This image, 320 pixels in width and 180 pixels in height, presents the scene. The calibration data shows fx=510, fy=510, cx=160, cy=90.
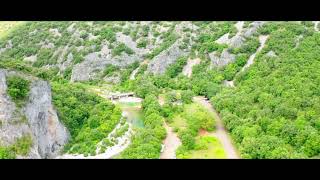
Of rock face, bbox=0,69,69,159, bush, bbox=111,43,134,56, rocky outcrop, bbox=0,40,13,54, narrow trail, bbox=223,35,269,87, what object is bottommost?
rocky outcrop, bbox=0,40,13,54

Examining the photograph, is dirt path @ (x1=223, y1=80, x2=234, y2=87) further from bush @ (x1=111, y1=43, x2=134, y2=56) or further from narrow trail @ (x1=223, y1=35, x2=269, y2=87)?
bush @ (x1=111, y1=43, x2=134, y2=56)

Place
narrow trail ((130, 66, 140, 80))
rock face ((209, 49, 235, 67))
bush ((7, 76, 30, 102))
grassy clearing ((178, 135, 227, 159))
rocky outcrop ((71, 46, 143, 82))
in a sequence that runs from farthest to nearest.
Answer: rocky outcrop ((71, 46, 143, 82)) → narrow trail ((130, 66, 140, 80)) → rock face ((209, 49, 235, 67)) → grassy clearing ((178, 135, 227, 159)) → bush ((7, 76, 30, 102))

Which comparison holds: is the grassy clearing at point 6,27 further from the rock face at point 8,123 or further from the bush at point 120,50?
the rock face at point 8,123

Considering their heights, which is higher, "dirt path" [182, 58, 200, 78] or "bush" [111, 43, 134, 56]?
"dirt path" [182, 58, 200, 78]

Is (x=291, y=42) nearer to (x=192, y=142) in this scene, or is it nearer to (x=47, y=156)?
(x=192, y=142)

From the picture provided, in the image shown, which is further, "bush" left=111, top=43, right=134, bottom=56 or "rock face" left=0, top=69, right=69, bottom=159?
"bush" left=111, top=43, right=134, bottom=56

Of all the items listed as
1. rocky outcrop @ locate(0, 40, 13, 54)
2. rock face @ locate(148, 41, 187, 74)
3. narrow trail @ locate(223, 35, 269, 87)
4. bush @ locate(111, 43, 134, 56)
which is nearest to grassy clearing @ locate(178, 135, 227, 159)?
narrow trail @ locate(223, 35, 269, 87)

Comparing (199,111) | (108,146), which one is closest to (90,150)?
(108,146)
